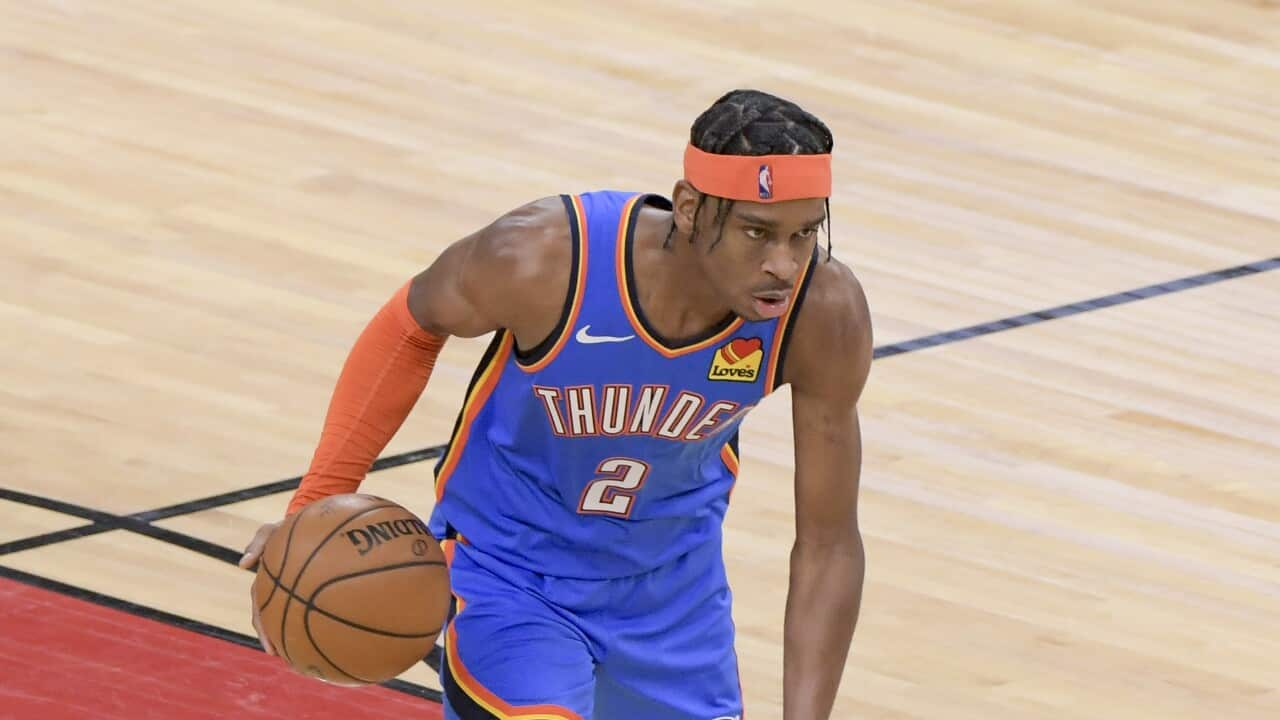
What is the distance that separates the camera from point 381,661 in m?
3.84

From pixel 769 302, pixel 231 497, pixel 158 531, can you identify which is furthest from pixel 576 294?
pixel 231 497

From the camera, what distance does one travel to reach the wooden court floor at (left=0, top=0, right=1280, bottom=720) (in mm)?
5750

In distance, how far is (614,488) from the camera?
3.91m

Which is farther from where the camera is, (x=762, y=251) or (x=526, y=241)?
(x=526, y=241)

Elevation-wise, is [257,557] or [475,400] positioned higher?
[475,400]

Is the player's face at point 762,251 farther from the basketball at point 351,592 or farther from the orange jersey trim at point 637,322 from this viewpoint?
the basketball at point 351,592

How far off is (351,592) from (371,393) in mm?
344

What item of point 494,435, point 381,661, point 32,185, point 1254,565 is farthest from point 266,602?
point 32,185

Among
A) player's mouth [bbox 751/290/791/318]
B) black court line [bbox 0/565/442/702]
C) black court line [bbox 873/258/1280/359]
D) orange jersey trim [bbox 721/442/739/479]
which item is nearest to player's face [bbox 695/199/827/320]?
player's mouth [bbox 751/290/791/318]

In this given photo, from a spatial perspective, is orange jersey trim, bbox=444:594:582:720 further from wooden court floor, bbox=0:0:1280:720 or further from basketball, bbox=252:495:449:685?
wooden court floor, bbox=0:0:1280:720

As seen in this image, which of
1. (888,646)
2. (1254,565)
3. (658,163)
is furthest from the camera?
(658,163)

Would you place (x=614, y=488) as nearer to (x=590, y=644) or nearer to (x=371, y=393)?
(x=590, y=644)

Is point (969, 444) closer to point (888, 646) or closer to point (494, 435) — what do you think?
point (888, 646)

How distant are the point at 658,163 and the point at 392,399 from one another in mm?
5211
